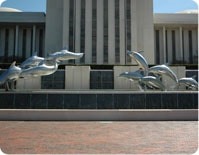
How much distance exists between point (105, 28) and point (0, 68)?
16.1 meters

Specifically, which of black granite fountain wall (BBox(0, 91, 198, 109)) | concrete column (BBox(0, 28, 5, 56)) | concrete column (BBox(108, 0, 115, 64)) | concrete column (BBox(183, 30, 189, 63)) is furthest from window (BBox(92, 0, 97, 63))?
black granite fountain wall (BBox(0, 91, 198, 109))

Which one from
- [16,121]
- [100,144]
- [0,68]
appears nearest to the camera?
[100,144]

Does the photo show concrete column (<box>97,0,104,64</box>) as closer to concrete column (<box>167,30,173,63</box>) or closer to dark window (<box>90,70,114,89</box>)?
dark window (<box>90,70,114,89</box>)

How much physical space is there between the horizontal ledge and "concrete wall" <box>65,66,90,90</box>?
11.8 m

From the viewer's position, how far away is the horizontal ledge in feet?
35.5

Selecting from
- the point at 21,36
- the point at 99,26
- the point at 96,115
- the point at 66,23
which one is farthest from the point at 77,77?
the point at 21,36

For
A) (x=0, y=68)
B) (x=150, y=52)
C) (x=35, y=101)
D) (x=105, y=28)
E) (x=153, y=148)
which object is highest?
(x=105, y=28)

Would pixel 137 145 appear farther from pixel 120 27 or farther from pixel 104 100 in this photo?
pixel 120 27

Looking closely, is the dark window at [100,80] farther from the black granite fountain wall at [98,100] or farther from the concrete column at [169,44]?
the concrete column at [169,44]

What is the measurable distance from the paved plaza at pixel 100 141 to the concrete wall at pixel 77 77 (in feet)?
46.3

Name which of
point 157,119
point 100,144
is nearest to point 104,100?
point 157,119

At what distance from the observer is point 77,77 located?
22.9 meters

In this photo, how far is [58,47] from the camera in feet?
124

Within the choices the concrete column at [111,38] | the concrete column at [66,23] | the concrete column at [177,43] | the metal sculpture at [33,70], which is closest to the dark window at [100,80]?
the metal sculpture at [33,70]
